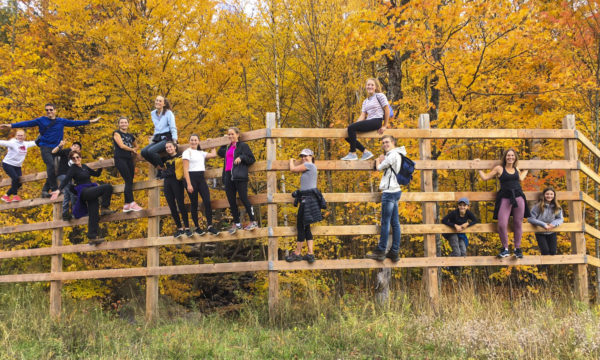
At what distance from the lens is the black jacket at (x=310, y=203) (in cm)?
644

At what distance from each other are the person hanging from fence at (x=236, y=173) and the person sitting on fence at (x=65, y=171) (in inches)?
124

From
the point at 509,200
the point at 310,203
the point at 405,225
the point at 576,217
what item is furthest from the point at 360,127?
the point at 576,217

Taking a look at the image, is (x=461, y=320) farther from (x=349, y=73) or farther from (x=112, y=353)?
(x=349, y=73)

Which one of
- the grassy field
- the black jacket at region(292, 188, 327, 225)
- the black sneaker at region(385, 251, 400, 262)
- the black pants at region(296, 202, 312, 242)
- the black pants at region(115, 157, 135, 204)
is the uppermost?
the black pants at region(115, 157, 135, 204)

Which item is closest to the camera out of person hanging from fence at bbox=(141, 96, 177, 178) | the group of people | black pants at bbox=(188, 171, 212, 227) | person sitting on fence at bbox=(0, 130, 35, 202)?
the group of people

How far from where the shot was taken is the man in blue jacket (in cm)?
868

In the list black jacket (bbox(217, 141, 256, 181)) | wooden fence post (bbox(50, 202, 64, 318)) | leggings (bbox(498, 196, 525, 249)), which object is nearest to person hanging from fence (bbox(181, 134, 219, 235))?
black jacket (bbox(217, 141, 256, 181))

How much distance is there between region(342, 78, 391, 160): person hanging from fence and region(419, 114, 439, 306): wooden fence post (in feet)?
2.16

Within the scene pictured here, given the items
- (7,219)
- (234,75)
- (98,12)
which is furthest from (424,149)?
(7,219)

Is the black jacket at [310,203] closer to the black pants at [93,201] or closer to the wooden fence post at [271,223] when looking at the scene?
the wooden fence post at [271,223]

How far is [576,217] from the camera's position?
717cm

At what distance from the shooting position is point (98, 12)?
11984 mm

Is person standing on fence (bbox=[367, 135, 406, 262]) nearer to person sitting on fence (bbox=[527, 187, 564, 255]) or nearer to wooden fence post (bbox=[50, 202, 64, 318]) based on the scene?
person sitting on fence (bbox=[527, 187, 564, 255])

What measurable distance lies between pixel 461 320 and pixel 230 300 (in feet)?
35.6
